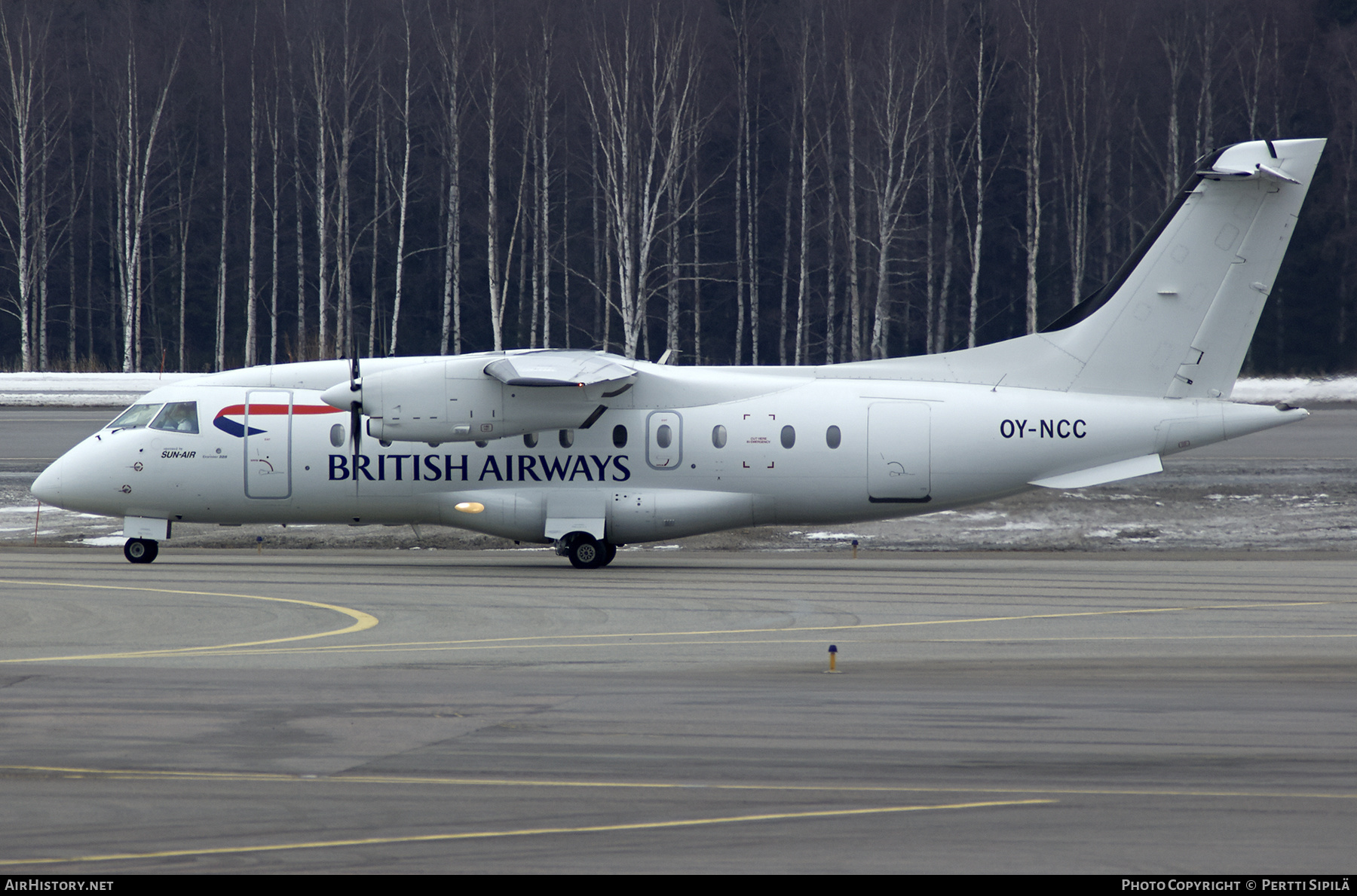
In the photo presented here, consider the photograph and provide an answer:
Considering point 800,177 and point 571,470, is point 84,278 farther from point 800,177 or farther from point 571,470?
point 571,470

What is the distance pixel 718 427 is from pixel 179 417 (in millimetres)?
9432

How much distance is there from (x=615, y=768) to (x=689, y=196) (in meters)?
42.9

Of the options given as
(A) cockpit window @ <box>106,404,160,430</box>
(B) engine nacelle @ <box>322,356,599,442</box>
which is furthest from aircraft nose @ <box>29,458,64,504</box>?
(B) engine nacelle @ <box>322,356,599,442</box>

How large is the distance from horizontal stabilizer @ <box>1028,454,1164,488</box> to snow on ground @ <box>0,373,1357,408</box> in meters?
18.0

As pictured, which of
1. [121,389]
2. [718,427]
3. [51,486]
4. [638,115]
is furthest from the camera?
[638,115]

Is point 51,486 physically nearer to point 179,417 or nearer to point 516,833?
point 179,417

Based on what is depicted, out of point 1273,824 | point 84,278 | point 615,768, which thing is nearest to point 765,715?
point 615,768

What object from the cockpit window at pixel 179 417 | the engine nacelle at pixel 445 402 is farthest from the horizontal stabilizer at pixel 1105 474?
the cockpit window at pixel 179 417

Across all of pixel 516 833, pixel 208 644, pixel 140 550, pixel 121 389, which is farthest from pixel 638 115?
pixel 516 833

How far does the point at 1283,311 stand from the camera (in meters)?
46.6

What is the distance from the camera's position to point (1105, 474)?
22281 millimetres

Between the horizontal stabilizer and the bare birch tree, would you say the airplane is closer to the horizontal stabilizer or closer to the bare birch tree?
the horizontal stabilizer

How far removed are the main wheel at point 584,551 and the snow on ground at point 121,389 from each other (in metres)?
19.5

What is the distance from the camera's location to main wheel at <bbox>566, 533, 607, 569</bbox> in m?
23.1
